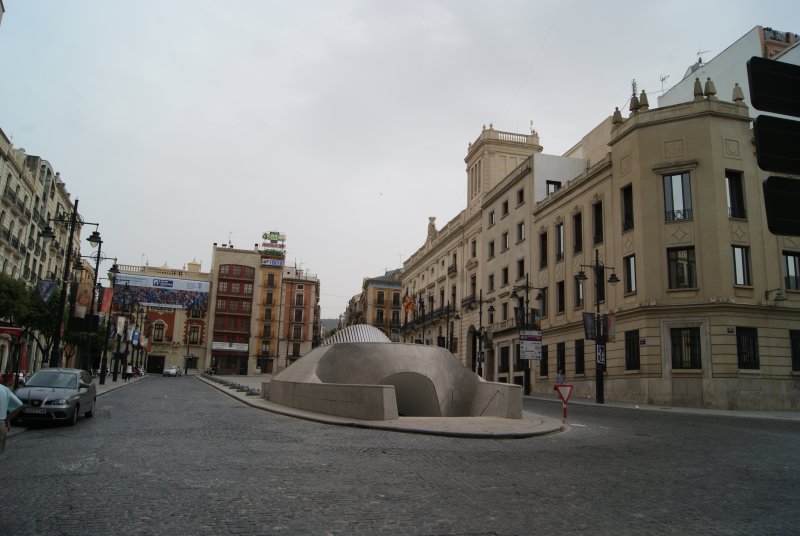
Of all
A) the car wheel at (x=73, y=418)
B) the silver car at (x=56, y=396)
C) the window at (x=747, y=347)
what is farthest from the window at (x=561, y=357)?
the car wheel at (x=73, y=418)

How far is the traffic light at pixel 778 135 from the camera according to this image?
384cm

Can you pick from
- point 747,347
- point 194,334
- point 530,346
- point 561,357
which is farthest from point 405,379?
point 194,334

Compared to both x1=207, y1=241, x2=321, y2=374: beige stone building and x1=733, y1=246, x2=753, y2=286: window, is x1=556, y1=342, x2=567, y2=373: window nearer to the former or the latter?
x1=733, y1=246, x2=753, y2=286: window

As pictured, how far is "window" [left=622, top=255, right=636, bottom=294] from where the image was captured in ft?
104

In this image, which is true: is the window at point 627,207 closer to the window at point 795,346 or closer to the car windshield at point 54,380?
the window at point 795,346

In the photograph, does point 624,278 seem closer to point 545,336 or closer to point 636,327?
point 636,327

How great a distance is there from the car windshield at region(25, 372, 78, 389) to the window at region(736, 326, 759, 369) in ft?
90.7

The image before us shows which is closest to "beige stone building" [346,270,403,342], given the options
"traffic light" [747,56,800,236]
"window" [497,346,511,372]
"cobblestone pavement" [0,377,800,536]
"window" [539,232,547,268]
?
"window" [497,346,511,372]

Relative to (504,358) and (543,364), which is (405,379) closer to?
(543,364)

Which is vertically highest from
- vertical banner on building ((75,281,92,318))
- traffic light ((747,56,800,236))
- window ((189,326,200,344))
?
window ((189,326,200,344))

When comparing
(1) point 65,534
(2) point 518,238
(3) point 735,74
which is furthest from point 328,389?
(3) point 735,74

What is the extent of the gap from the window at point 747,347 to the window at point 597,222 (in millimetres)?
9625

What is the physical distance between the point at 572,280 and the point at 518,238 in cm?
971

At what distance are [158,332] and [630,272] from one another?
8315 centimetres
